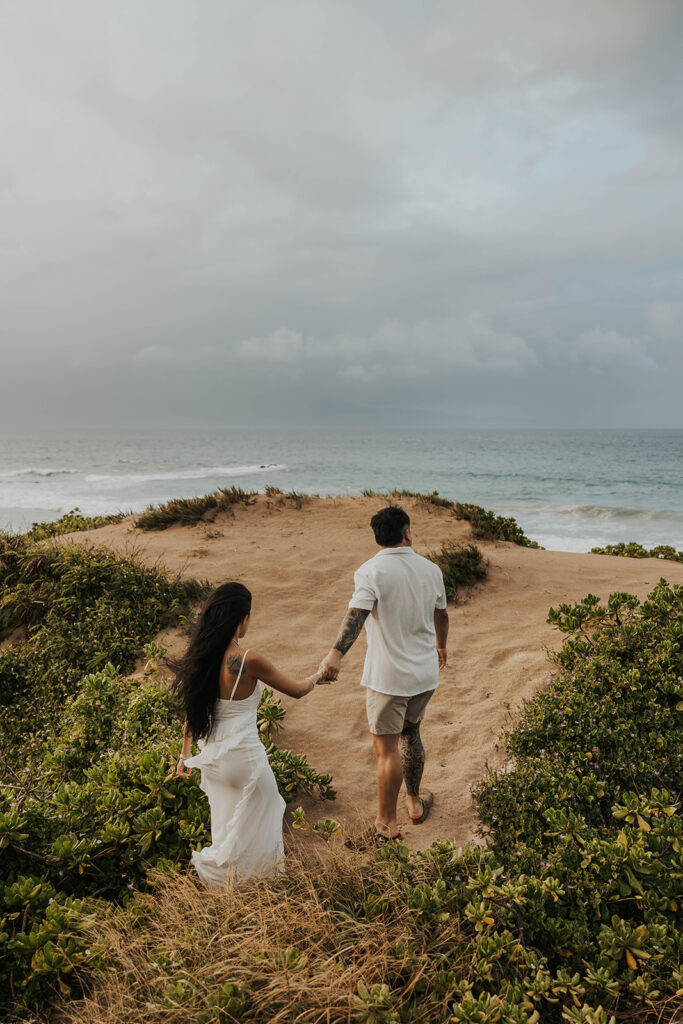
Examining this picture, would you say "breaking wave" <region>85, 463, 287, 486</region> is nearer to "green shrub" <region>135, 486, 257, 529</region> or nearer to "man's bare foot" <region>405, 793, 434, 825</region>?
"green shrub" <region>135, 486, 257, 529</region>

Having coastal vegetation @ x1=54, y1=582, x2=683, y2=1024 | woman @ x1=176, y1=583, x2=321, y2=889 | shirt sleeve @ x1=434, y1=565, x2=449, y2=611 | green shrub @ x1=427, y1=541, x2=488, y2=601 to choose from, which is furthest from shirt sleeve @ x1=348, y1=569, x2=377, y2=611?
green shrub @ x1=427, y1=541, x2=488, y2=601

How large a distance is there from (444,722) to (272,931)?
10.9 feet

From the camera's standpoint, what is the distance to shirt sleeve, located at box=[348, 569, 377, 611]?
400 centimetres

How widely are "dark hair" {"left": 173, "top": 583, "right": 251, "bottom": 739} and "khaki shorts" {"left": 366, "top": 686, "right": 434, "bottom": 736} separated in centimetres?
127

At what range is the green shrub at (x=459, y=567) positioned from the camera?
28.8 ft

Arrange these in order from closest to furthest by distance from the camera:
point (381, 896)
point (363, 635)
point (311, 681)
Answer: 1. point (381, 896)
2. point (311, 681)
3. point (363, 635)

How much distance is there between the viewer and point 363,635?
26.7 ft

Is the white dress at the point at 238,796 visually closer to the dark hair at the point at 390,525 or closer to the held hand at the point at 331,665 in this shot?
the held hand at the point at 331,665

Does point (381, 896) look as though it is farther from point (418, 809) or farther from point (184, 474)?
point (184, 474)

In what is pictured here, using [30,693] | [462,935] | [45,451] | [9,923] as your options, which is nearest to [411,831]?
[462,935]

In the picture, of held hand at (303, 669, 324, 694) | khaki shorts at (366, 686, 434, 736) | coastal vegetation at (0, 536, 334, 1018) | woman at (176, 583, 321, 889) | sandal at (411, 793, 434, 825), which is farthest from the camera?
sandal at (411, 793, 434, 825)

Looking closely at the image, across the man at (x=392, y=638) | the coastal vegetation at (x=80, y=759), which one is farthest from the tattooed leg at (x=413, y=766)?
the coastal vegetation at (x=80, y=759)

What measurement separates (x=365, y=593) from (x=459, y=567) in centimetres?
534

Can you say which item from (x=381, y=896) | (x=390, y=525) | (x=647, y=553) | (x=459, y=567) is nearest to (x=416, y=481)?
(x=647, y=553)
